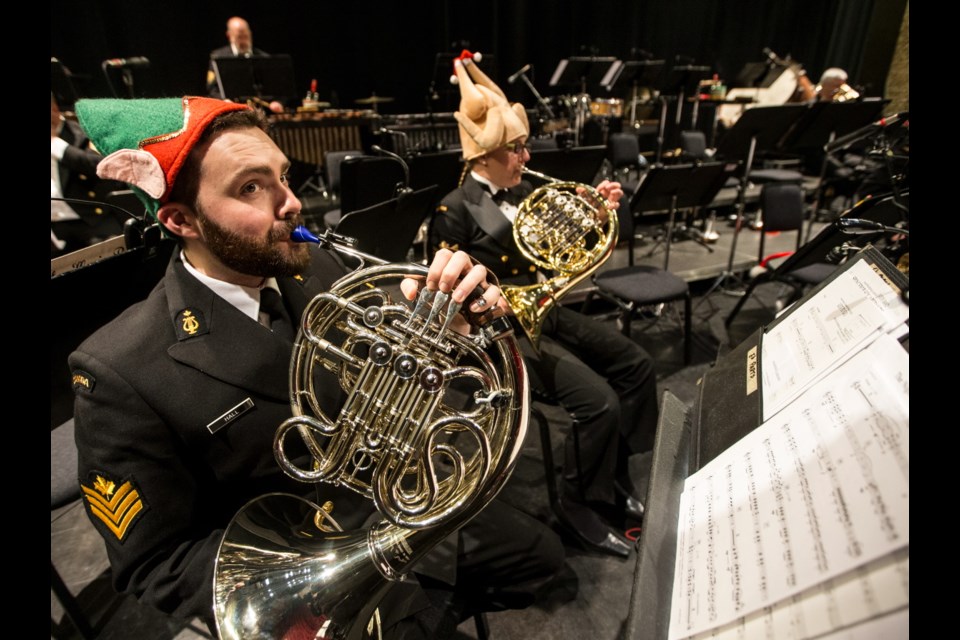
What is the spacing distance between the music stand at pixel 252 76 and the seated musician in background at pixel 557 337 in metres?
3.57

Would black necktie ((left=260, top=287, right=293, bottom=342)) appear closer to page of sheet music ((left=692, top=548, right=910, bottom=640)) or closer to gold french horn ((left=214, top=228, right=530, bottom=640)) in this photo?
gold french horn ((left=214, top=228, right=530, bottom=640))

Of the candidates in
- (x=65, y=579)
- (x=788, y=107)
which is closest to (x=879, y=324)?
(x=65, y=579)

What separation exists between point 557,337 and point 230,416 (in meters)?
1.75

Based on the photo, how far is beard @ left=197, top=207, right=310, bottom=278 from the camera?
49.0 inches

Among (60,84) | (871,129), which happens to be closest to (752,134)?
(871,129)

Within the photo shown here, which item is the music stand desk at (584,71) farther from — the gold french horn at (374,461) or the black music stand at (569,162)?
the gold french horn at (374,461)

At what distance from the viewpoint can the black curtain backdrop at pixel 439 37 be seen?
7.19 m

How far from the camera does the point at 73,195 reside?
3.24 m

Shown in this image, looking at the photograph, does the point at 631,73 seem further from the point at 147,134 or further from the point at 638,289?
the point at 147,134

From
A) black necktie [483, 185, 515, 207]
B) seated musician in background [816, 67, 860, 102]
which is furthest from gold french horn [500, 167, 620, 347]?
seated musician in background [816, 67, 860, 102]

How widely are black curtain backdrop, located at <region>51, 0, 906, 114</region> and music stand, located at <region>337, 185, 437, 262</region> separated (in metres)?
4.94

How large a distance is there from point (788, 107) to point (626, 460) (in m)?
3.94

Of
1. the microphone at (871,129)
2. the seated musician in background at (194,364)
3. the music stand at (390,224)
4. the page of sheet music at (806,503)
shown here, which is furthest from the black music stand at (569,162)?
the page of sheet music at (806,503)
